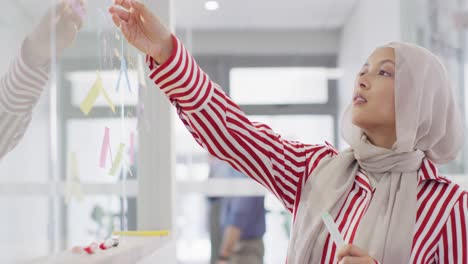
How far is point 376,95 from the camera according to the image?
1.50 metres

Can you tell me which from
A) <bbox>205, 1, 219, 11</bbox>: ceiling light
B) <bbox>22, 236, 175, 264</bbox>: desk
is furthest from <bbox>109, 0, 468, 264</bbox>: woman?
<bbox>205, 1, 219, 11</bbox>: ceiling light

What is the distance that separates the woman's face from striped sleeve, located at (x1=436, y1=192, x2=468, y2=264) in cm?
25

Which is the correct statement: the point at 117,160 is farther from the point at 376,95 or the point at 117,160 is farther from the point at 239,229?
the point at 239,229

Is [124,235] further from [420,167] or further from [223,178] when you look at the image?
[223,178]

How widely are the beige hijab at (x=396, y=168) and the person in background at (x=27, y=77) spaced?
2.16 ft

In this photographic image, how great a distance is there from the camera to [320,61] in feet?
15.5

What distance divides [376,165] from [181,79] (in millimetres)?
564

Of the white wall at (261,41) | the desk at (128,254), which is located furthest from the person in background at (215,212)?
the desk at (128,254)

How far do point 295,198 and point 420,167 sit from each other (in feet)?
0.98

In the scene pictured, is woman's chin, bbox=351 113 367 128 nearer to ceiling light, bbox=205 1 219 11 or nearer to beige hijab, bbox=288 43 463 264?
beige hijab, bbox=288 43 463 264

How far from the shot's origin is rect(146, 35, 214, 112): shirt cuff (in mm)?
1162

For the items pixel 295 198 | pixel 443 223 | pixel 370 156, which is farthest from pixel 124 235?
pixel 443 223

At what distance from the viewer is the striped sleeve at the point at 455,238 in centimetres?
137

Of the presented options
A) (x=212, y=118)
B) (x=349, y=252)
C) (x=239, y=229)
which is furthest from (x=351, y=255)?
(x=239, y=229)
